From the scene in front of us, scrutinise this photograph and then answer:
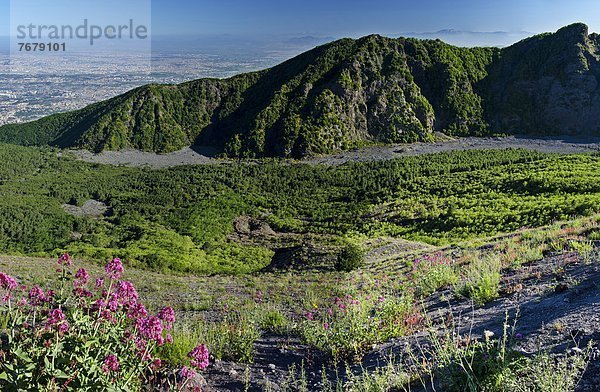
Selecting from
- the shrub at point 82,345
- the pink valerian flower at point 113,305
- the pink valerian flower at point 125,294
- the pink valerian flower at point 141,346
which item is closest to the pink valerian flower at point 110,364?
the shrub at point 82,345

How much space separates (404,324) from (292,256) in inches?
824

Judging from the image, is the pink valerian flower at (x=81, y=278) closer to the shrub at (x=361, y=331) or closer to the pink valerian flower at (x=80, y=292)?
the pink valerian flower at (x=80, y=292)

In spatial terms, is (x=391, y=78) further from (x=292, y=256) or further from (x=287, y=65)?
(x=292, y=256)

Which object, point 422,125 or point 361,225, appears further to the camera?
point 422,125

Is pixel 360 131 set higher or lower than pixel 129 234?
higher

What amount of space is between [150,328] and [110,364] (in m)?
0.48

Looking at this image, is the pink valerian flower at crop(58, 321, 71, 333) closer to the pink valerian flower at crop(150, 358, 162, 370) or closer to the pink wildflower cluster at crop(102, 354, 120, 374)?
the pink wildflower cluster at crop(102, 354, 120, 374)

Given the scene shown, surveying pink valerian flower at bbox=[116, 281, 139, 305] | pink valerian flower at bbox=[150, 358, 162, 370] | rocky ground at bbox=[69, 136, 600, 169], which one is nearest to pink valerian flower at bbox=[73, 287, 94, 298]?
pink valerian flower at bbox=[116, 281, 139, 305]

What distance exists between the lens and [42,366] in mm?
2805

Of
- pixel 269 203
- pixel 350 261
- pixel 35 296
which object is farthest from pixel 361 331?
pixel 269 203

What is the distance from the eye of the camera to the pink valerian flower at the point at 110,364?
2.82m

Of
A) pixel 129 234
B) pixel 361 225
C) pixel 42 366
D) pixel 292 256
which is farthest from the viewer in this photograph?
pixel 129 234

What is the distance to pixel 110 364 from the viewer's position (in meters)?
2.84

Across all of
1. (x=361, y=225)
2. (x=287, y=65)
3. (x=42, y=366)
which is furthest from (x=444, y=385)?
(x=287, y=65)
